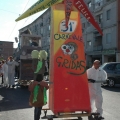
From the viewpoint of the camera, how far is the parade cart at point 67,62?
5.17 meters

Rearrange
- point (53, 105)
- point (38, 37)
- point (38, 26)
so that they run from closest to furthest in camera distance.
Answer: point (53, 105) < point (38, 37) < point (38, 26)

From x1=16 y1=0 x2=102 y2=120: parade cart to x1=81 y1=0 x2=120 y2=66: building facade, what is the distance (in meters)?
24.1

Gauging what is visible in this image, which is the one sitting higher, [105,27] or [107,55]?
[105,27]

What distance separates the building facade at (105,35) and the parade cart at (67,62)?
2407 centimetres

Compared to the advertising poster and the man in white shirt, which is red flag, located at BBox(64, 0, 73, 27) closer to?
the advertising poster

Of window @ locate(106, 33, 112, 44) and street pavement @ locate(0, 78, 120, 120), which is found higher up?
window @ locate(106, 33, 112, 44)

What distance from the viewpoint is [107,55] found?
33969 millimetres

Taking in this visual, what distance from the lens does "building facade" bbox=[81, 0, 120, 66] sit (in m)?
31.1

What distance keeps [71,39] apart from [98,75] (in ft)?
5.19

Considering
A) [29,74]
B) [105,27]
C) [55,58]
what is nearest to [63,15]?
[55,58]

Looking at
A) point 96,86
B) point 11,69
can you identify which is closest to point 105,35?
point 11,69

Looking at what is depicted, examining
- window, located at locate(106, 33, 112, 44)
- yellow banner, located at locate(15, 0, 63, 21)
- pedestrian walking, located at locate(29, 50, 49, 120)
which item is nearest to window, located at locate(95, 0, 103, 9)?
window, located at locate(106, 33, 112, 44)

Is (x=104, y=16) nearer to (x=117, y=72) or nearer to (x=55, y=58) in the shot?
(x=117, y=72)

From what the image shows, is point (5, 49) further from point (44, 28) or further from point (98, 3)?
point (98, 3)
